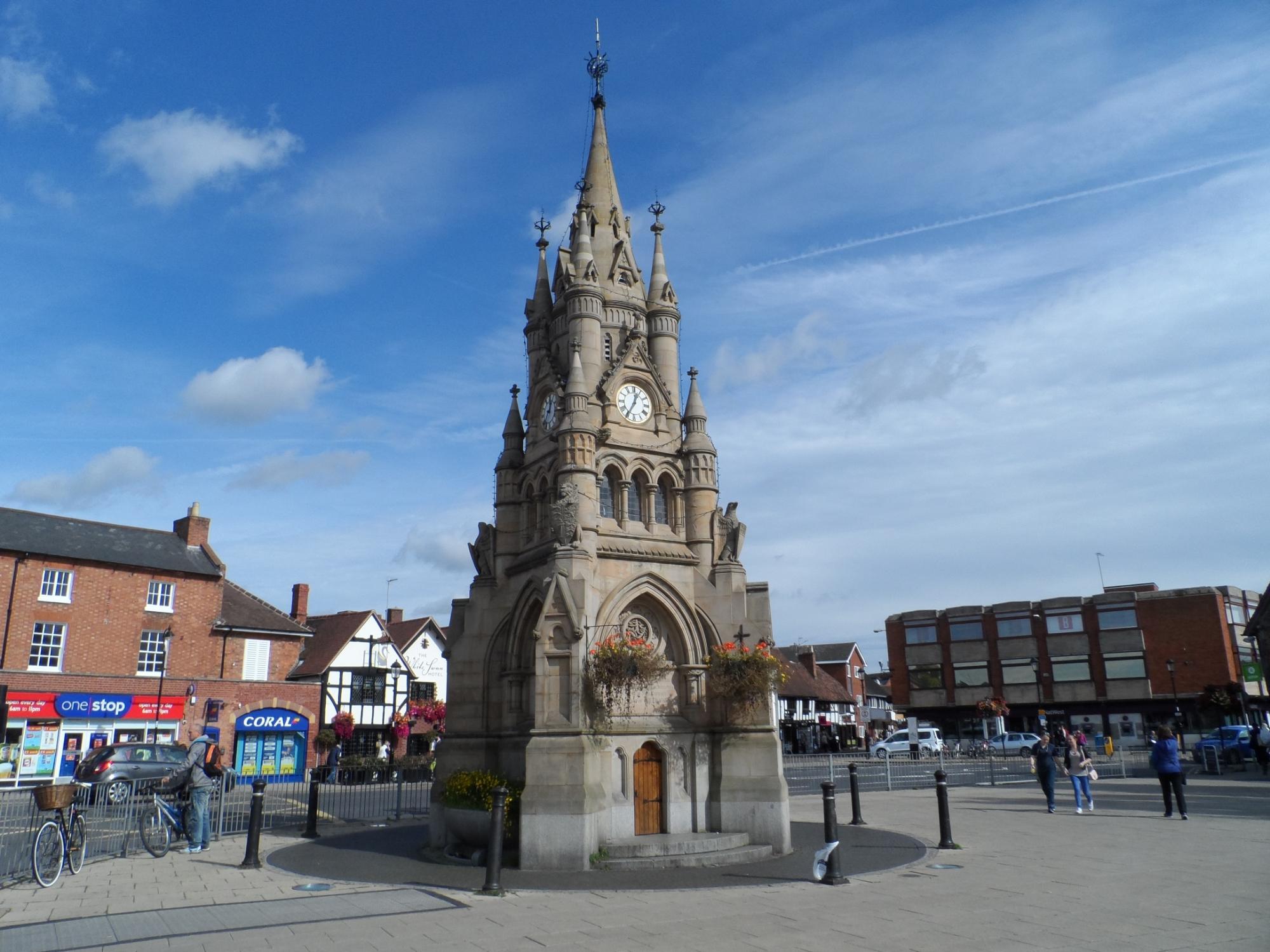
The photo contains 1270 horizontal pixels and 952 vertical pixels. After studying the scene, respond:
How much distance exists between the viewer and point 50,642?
3441 cm

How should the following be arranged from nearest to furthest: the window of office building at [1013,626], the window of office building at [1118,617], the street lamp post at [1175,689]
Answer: the street lamp post at [1175,689] < the window of office building at [1118,617] < the window of office building at [1013,626]

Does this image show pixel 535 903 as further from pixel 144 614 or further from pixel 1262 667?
pixel 1262 667

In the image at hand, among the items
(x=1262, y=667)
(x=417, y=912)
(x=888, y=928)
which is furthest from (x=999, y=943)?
(x=1262, y=667)

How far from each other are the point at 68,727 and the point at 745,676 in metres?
30.2

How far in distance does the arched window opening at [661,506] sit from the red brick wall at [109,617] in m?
28.1

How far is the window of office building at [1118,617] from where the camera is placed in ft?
218

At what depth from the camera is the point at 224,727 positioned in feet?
124

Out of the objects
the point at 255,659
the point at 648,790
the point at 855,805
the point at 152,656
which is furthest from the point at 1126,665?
the point at 152,656

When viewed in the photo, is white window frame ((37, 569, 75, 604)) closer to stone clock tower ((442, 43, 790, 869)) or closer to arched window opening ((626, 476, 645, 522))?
stone clock tower ((442, 43, 790, 869))

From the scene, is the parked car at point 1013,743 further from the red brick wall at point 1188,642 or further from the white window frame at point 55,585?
the white window frame at point 55,585

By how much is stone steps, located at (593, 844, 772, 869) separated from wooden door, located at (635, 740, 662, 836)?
130 centimetres

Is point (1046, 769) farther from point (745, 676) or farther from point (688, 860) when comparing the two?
point (688, 860)

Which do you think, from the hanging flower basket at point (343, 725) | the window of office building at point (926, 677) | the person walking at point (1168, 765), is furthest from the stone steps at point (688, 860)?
the window of office building at point (926, 677)

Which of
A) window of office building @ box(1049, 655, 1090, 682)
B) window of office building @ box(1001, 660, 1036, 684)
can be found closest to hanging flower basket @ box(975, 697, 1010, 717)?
window of office building @ box(1001, 660, 1036, 684)
